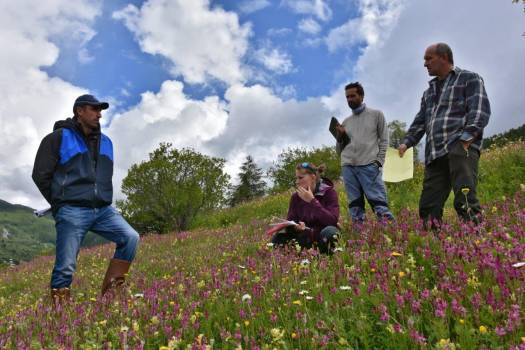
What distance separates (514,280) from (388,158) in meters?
3.46

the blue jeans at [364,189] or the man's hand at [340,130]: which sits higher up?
the man's hand at [340,130]

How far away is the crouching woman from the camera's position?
5.70 m

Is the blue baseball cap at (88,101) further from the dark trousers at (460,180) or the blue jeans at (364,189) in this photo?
the dark trousers at (460,180)

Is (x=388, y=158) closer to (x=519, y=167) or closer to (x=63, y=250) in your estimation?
(x=63, y=250)

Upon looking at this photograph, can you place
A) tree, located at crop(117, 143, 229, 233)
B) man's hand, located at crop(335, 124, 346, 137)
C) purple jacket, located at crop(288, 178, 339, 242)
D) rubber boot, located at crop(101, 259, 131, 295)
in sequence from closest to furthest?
rubber boot, located at crop(101, 259, 131, 295)
purple jacket, located at crop(288, 178, 339, 242)
man's hand, located at crop(335, 124, 346, 137)
tree, located at crop(117, 143, 229, 233)

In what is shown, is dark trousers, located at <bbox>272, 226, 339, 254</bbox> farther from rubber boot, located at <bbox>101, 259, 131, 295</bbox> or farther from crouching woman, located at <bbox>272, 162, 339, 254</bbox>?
rubber boot, located at <bbox>101, 259, 131, 295</bbox>

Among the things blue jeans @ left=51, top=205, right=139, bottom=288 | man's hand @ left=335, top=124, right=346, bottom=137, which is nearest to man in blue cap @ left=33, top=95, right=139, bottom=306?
blue jeans @ left=51, top=205, right=139, bottom=288

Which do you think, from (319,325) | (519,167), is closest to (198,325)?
(319,325)

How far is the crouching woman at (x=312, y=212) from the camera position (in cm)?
570

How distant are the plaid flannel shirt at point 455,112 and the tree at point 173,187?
2331 cm

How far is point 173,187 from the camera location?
27.8m

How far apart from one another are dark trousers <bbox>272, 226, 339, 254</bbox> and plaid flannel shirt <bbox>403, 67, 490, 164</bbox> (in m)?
1.57

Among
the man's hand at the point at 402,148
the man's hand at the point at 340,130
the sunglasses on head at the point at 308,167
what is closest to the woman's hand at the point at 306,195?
the sunglasses on head at the point at 308,167

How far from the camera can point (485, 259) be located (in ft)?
10.2
